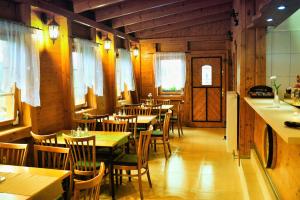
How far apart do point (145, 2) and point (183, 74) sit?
3151 mm

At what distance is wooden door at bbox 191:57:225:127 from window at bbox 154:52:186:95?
34 cm

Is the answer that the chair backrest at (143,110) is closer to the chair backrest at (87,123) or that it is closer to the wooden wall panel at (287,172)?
the chair backrest at (87,123)

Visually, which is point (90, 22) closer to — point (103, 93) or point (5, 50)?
point (103, 93)

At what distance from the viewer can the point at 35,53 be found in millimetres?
4188

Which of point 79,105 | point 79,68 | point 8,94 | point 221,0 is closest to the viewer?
point 8,94

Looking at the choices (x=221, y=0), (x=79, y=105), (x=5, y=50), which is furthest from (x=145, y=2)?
(x=5, y=50)

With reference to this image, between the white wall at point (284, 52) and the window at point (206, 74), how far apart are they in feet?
13.3

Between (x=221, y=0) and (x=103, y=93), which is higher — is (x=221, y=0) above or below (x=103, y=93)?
above

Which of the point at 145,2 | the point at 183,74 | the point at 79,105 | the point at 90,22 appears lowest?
the point at 79,105

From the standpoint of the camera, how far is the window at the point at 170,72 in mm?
8656

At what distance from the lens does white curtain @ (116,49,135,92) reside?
741cm

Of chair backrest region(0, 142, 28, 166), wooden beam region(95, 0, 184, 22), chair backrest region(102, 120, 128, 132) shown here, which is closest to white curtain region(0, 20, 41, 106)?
chair backrest region(0, 142, 28, 166)

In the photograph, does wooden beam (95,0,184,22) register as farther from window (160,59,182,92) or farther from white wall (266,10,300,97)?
window (160,59,182,92)

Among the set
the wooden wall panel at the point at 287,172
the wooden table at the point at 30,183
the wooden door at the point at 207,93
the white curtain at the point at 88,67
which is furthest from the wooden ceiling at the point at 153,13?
the wooden wall panel at the point at 287,172
